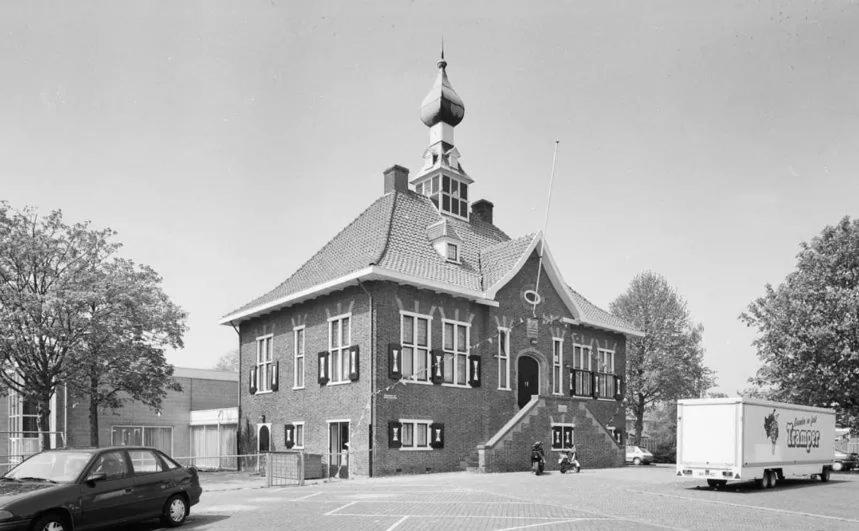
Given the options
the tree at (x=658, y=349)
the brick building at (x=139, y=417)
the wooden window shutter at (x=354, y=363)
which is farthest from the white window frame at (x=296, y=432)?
the tree at (x=658, y=349)

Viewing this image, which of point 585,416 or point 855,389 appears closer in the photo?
point 585,416

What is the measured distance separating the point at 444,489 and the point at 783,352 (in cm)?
2385

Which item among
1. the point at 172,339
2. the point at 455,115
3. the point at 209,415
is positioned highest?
the point at 455,115

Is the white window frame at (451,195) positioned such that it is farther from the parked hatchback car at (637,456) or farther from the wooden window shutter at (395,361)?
the parked hatchback car at (637,456)

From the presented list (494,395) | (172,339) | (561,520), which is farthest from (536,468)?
(172,339)

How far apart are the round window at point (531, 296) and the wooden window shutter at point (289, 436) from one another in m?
11.4

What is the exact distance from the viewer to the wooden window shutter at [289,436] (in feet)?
101

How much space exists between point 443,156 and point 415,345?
477 inches

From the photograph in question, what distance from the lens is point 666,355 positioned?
53375 millimetres

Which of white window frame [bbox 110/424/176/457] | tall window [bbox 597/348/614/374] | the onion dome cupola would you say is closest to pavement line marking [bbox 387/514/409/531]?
the onion dome cupola

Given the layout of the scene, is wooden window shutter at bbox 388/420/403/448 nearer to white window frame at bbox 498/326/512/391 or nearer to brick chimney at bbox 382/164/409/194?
white window frame at bbox 498/326/512/391

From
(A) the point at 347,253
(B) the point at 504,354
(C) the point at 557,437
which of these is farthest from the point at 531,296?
(A) the point at 347,253

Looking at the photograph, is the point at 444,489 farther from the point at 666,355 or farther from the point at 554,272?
the point at 666,355

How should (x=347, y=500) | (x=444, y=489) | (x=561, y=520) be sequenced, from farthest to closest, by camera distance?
1. (x=444, y=489)
2. (x=347, y=500)
3. (x=561, y=520)
